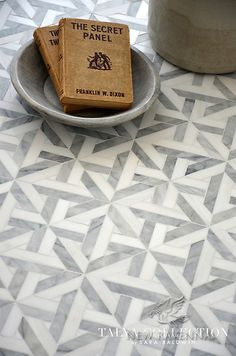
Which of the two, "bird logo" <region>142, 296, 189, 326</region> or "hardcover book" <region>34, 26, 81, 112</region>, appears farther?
"hardcover book" <region>34, 26, 81, 112</region>

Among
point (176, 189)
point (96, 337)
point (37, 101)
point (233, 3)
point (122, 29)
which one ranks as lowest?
point (96, 337)

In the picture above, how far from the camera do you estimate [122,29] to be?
1.62 m

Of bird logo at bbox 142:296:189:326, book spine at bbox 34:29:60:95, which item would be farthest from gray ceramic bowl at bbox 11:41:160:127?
bird logo at bbox 142:296:189:326

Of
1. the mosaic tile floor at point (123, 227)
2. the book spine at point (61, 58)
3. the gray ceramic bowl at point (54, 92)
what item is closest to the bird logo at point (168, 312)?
the mosaic tile floor at point (123, 227)

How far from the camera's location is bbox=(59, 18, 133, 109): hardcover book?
1.50 metres

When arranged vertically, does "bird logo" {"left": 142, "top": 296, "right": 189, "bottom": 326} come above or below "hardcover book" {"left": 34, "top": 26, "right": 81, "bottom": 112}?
below

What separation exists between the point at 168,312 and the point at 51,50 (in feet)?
2.51

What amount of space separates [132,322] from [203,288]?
0.19m

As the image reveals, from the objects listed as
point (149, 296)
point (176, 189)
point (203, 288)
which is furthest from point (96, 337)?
point (176, 189)

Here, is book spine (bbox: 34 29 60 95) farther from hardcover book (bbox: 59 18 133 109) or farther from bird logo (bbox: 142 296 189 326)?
bird logo (bbox: 142 296 189 326)

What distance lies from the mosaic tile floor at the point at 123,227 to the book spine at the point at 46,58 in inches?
4.9

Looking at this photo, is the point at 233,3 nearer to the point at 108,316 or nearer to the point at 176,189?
the point at 176,189

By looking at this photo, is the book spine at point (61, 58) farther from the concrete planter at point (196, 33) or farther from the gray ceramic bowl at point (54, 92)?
the concrete planter at point (196, 33)

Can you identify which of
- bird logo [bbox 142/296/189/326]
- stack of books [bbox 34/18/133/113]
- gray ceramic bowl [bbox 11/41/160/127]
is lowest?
bird logo [bbox 142/296/189/326]
